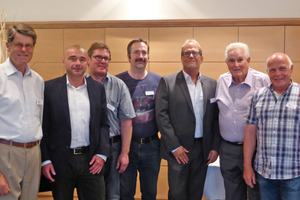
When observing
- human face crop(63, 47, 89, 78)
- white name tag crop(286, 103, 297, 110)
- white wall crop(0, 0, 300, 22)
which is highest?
white wall crop(0, 0, 300, 22)

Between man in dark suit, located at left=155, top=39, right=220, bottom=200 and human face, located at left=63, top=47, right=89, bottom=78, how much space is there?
0.79 meters

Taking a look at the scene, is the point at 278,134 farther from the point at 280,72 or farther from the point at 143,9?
the point at 143,9

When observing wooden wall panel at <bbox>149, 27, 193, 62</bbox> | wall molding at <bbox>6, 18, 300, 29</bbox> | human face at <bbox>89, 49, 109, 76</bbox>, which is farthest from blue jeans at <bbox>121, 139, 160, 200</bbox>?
wall molding at <bbox>6, 18, 300, 29</bbox>

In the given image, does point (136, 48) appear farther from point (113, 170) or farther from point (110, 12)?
point (110, 12)

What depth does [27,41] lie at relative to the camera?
185 cm

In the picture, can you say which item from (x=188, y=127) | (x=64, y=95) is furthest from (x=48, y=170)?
(x=188, y=127)

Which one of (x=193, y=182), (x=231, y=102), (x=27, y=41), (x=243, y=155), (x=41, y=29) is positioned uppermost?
(x=41, y=29)

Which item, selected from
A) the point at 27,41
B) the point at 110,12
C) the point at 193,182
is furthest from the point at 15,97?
the point at 110,12

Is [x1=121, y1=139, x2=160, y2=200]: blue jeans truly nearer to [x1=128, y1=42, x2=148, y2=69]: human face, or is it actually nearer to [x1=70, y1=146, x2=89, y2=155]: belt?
[x1=70, y1=146, x2=89, y2=155]: belt

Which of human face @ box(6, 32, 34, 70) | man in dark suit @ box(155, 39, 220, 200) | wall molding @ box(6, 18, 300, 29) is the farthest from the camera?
wall molding @ box(6, 18, 300, 29)

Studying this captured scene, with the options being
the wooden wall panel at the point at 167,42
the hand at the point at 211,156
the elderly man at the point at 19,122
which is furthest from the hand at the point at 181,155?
the wooden wall panel at the point at 167,42

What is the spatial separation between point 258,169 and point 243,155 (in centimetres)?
22

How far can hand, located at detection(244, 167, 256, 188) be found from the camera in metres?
2.15

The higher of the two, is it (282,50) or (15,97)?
(282,50)
